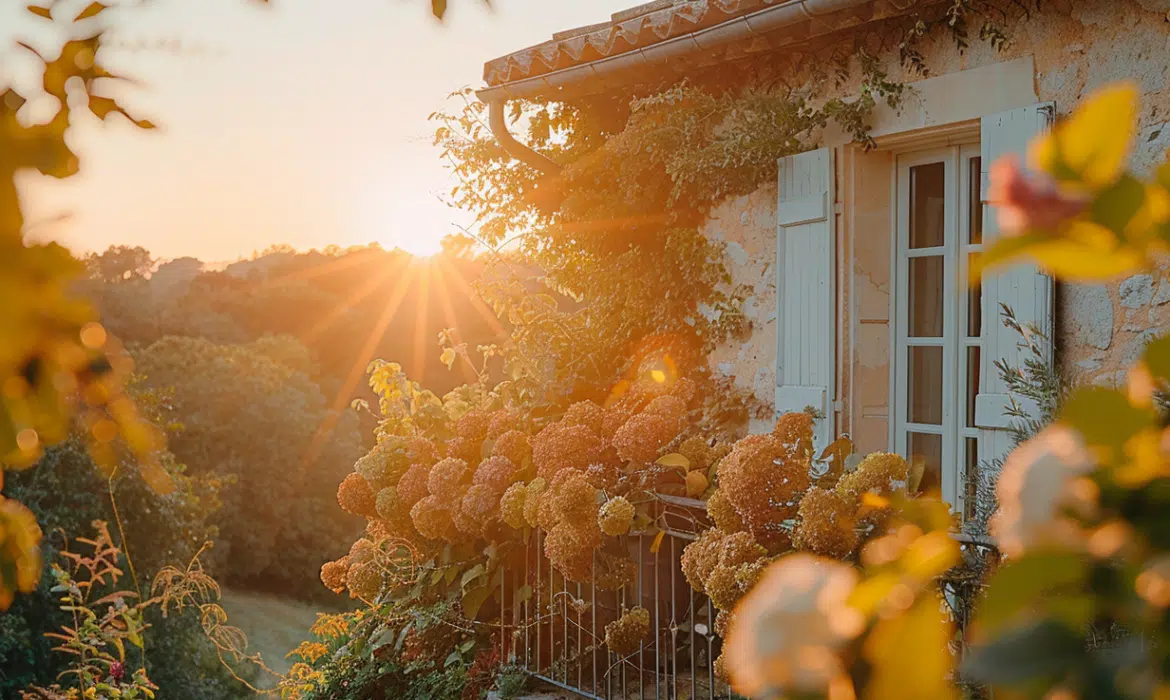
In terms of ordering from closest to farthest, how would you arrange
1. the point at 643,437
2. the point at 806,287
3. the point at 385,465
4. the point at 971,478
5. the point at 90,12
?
1. the point at 90,12
2. the point at 971,478
3. the point at 643,437
4. the point at 806,287
5. the point at 385,465

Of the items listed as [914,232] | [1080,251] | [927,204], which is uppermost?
[927,204]

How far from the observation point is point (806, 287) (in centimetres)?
452

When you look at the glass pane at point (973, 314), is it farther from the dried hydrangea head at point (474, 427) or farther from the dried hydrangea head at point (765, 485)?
the dried hydrangea head at point (474, 427)

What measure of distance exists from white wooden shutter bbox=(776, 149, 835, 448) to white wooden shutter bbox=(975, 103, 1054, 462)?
2.30 feet

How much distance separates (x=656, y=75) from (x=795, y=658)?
16.9 ft

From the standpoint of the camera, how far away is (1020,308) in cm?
375

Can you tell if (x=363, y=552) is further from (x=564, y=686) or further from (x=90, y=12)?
(x=90, y=12)

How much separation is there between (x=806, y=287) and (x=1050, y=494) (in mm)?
4166

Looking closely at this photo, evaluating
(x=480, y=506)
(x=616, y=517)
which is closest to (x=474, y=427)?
(x=480, y=506)

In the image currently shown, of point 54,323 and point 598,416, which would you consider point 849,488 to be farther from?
point 54,323

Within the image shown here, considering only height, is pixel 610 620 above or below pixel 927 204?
below

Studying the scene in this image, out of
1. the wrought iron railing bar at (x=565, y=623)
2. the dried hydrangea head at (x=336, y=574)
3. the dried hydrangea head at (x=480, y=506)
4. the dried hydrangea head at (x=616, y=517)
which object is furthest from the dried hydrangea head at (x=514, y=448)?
the dried hydrangea head at (x=336, y=574)

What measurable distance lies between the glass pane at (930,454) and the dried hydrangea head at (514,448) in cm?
165

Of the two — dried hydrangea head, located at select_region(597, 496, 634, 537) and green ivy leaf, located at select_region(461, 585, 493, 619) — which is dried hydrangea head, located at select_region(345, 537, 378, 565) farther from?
dried hydrangea head, located at select_region(597, 496, 634, 537)
